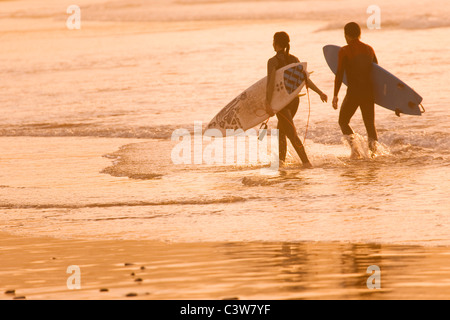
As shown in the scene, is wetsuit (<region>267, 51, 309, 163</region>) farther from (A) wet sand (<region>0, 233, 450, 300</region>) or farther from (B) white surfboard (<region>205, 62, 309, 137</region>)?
(A) wet sand (<region>0, 233, 450, 300</region>)

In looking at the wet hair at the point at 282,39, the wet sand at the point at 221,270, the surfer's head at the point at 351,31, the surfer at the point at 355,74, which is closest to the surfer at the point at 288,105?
the wet hair at the point at 282,39

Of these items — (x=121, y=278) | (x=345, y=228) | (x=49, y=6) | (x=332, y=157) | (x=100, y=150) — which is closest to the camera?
(x=121, y=278)

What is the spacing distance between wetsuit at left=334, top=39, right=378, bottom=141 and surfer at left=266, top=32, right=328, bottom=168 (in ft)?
1.91

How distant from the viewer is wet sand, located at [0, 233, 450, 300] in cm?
546

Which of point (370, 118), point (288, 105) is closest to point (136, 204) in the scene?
point (288, 105)

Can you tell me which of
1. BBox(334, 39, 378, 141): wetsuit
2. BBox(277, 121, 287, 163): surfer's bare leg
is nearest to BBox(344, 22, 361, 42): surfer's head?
BBox(334, 39, 378, 141): wetsuit

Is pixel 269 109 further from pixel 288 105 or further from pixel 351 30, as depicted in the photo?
pixel 351 30

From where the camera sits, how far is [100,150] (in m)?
13.3

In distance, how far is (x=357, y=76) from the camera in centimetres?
1063

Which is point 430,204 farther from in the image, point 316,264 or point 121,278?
point 121,278

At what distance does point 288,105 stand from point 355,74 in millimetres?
959

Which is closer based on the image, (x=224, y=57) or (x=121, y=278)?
(x=121, y=278)
